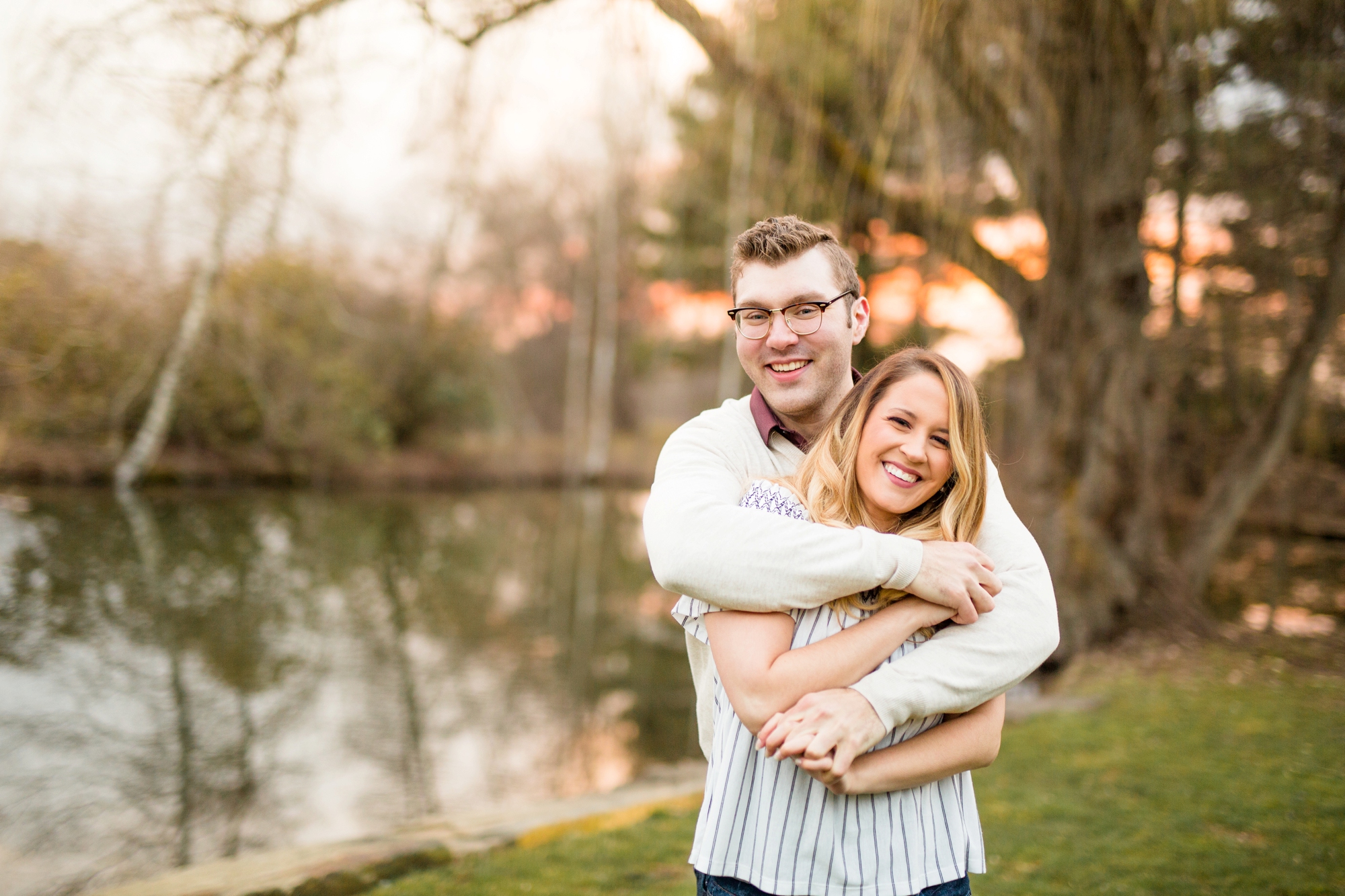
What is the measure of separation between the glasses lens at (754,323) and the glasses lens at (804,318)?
44mm

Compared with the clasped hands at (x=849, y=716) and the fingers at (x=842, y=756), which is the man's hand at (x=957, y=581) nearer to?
the clasped hands at (x=849, y=716)

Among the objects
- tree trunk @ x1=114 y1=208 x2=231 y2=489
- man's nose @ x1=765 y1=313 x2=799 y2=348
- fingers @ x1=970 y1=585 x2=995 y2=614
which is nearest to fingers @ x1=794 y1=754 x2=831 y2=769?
fingers @ x1=970 y1=585 x2=995 y2=614

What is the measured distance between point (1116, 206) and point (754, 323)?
22.4ft

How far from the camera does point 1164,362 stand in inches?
360

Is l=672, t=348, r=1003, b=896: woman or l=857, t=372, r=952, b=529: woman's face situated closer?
l=672, t=348, r=1003, b=896: woman

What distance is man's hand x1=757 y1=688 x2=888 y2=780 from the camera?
4.48 ft

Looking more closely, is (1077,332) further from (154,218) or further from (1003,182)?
(154,218)

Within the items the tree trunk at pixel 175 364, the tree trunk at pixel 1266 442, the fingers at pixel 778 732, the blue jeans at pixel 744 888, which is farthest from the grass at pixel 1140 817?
the tree trunk at pixel 175 364

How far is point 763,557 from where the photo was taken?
143cm

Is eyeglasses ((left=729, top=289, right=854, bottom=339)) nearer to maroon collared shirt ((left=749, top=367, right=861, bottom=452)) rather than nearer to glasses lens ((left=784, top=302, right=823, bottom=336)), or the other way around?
glasses lens ((left=784, top=302, right=823, bottom=336))

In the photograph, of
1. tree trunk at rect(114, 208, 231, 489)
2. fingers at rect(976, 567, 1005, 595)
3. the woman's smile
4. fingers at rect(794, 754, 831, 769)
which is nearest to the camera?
fingers at rect(794, 754, 831, 769)

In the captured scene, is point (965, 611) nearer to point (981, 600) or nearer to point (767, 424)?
point (981, 600)

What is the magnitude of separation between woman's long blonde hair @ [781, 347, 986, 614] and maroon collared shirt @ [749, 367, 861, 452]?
185 mm

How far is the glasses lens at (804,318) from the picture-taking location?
181 cm
